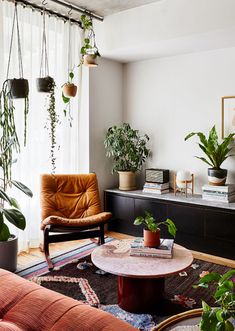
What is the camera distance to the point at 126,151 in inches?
165

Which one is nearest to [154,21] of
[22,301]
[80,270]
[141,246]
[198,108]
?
[198,108]

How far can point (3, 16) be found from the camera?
325 cm

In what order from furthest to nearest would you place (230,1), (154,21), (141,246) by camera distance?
1. (154,21)
2. (230,1)
3. (141,246)

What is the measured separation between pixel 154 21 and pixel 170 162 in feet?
5.53

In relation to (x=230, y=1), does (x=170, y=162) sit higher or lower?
lower

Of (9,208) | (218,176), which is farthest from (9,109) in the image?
(218,176)

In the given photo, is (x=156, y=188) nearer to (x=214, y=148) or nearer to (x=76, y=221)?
(x=214, y=148)

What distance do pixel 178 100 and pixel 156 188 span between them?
3.71ft

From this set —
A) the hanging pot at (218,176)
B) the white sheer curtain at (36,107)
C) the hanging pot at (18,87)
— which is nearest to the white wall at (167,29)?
the white sheer curtain at (36,107)

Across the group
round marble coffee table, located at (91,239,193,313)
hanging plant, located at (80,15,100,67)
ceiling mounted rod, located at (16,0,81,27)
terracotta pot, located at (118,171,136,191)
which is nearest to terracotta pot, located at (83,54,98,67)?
hanging plant, located at (80,15,100,67)

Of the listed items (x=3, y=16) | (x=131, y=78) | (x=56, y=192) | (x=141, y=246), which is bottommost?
(x=141, y=246)

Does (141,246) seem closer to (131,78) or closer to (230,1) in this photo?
(230,1)

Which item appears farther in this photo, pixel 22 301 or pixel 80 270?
pixel 80 270

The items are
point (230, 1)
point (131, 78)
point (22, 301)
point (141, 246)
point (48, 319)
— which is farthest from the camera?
point (131, 78)
